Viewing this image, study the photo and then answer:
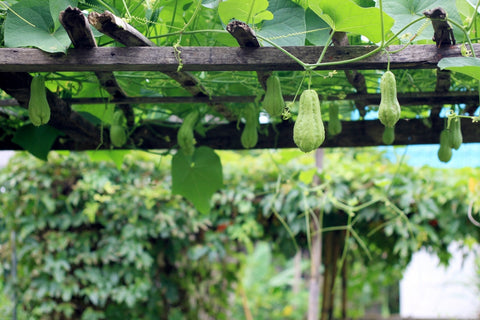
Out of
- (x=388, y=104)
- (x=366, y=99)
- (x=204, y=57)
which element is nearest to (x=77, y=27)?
(x=204, y=57)

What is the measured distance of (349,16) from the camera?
33.9 inches

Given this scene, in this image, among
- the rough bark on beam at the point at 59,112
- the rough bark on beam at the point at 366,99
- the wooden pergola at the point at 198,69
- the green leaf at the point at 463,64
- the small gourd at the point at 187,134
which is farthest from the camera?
the small gourd at the point at 187,134

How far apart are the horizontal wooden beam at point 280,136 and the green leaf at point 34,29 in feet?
2.48

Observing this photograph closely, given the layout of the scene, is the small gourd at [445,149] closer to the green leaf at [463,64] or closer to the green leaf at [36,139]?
the green leaf at [463,64]

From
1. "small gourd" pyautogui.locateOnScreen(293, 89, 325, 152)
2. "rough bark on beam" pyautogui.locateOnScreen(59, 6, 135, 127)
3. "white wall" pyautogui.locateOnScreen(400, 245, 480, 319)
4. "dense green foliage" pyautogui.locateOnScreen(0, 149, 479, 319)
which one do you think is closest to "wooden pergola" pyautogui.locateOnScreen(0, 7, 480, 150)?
"rough bark on beam" pyautogui.locateOnScreen(59, 6, 135, 127)

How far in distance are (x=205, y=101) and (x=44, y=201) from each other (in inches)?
67.5

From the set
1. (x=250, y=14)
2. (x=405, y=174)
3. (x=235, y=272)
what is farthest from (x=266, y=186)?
(x=250, y=14)

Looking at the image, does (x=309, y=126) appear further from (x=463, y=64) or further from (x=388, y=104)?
(x=463, y=64)

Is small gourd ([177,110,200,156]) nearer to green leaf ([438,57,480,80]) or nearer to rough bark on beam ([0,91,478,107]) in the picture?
rough bark on beam ([0,91,478,107])

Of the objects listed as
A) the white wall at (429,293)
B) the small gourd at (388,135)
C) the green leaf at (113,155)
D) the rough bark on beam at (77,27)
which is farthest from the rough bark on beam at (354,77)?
the white wall at (429,293)

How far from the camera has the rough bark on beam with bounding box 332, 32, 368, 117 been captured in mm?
941

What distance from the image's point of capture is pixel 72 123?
147cm

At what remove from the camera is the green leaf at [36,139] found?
157cm

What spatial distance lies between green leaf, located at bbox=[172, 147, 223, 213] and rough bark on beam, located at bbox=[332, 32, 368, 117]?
0.48 metres
